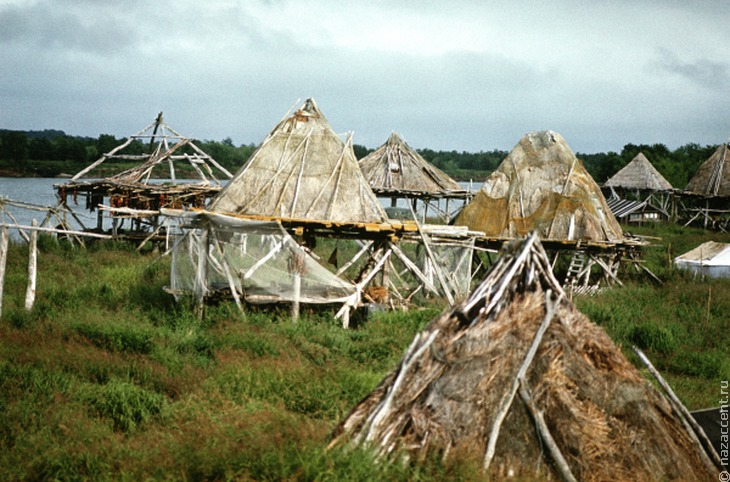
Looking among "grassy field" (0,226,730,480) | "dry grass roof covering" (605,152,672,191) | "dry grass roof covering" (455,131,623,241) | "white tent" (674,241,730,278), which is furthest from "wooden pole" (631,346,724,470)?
"dry grass roof covering" (605,152,672,191)

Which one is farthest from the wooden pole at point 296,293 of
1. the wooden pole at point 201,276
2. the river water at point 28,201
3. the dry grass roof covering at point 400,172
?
the dry grass roof covering at point 400,172

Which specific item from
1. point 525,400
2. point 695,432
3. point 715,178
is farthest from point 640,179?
point 525,400

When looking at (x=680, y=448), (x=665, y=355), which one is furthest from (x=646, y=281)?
(x=680, y=448)

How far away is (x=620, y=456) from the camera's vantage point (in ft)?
18.0

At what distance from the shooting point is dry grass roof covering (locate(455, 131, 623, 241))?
59.7 feet

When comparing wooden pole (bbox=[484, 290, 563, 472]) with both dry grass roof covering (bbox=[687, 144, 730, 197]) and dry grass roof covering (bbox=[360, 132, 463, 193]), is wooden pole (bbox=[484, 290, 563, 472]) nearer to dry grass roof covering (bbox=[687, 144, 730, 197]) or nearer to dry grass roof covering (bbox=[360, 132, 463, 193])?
dry grass roof covering (bbox=[360, 132, 463, 193])

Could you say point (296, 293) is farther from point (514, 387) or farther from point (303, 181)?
point (514, 387)

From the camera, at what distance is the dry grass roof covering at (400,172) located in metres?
27.2

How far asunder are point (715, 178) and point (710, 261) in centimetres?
1929

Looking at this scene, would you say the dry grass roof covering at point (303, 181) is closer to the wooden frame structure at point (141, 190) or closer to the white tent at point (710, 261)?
the wooden frame structure at point (141, 190)

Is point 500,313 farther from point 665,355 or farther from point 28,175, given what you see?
point 28,175

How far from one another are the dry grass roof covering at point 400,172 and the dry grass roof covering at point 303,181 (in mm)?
13502

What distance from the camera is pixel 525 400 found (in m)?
5.31

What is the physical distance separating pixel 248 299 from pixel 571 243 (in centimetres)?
964
